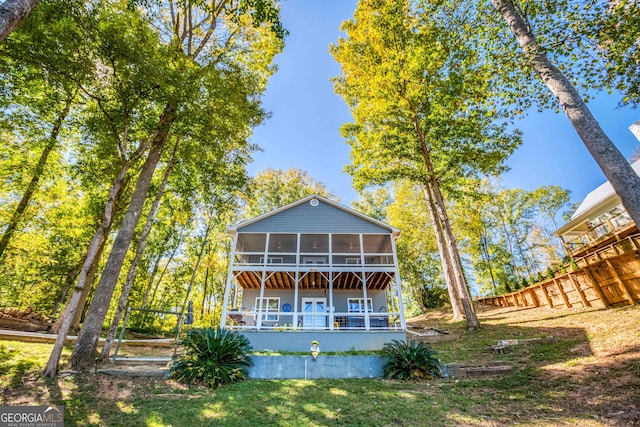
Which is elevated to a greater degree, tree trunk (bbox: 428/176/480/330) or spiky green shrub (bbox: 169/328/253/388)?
tree trunk (bbox: 428/176/480/330)

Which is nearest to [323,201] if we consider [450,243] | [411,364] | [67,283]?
[450,243]

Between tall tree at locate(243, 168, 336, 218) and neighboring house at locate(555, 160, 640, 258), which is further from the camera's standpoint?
tall tree at locate(243, 168, 336, 218)

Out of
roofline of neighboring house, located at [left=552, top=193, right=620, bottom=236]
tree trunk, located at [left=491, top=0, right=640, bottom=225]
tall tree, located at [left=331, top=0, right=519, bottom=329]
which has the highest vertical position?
tall tree, located at [left=331, top=0, right=519, bottom=329]

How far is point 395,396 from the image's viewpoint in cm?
582

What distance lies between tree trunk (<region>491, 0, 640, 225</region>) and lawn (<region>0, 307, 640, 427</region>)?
334 centimetres

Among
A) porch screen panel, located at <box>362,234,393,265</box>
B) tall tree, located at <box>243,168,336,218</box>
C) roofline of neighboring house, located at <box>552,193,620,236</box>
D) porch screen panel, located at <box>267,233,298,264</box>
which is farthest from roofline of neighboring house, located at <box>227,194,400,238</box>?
roofline of neighboring house, located at <box>552,193,620,236</box>

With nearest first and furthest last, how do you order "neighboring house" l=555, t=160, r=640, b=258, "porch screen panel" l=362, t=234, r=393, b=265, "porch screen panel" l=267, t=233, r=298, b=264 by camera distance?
"neighboring house" l=555, t=160, r=640, b=258, "porch screen panel" l=362, t=234, r=393, b=265, "porch screen panel" l=267, t=233, r=298, b=264

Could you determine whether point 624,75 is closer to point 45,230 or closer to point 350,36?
point 350,36

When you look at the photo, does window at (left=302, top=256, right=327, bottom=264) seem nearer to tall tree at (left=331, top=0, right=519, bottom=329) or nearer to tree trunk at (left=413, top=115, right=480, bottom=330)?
tall tree at (left=331, top=0, right=519, bottom=329)

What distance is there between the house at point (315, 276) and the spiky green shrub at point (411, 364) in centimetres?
296

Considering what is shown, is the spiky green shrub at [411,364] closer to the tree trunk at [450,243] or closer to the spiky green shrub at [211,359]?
the spiky green shrub at [211,359]

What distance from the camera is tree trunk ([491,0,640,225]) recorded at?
411cm

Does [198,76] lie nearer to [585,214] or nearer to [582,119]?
[582,119]

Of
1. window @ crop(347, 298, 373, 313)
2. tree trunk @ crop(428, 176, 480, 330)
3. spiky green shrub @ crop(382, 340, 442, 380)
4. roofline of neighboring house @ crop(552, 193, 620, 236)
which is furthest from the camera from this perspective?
window @ crop(347, 298, 373, 313)
